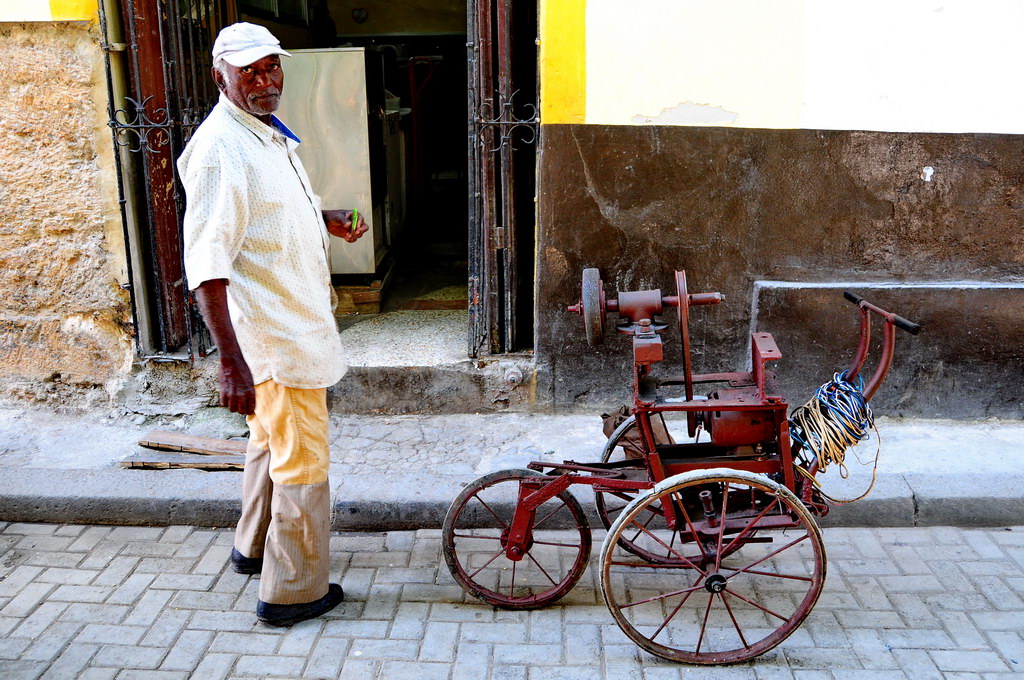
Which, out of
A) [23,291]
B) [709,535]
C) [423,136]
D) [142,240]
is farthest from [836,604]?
[423,136]

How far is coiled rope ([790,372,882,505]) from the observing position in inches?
121

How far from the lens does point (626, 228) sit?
15.3ft

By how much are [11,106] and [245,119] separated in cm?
228

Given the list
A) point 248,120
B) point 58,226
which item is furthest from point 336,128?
point 248,120

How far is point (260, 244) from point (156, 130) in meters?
2.12

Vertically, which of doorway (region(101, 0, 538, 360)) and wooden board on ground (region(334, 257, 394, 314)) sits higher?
doorway (region(101, 0, 538, 360))

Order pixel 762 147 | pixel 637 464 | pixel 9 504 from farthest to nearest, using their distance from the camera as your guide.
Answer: pixel 762 147
pixel 9 504
pixel 637 464

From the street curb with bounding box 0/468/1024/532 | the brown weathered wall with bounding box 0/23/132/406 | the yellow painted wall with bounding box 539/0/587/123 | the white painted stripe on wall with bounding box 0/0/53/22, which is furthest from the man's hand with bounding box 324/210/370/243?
the white painted stripe on wall with bounding box 0/0/53/22

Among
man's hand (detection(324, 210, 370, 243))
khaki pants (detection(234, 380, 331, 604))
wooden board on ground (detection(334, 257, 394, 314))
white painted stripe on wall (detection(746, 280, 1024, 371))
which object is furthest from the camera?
wooden board on ground (detection(334, 257, 394, 314))

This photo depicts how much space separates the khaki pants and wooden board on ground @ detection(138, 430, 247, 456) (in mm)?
1218

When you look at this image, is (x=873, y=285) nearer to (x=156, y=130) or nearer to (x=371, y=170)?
(x=371, y=170)

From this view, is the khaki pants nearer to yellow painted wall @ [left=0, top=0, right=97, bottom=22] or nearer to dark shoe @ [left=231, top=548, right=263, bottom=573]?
dark shoe @ [left=231, top=548, right=263, bottom=573]

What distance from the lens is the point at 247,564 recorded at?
3605mm

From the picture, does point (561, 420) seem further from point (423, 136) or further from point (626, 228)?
point (423, 136)
